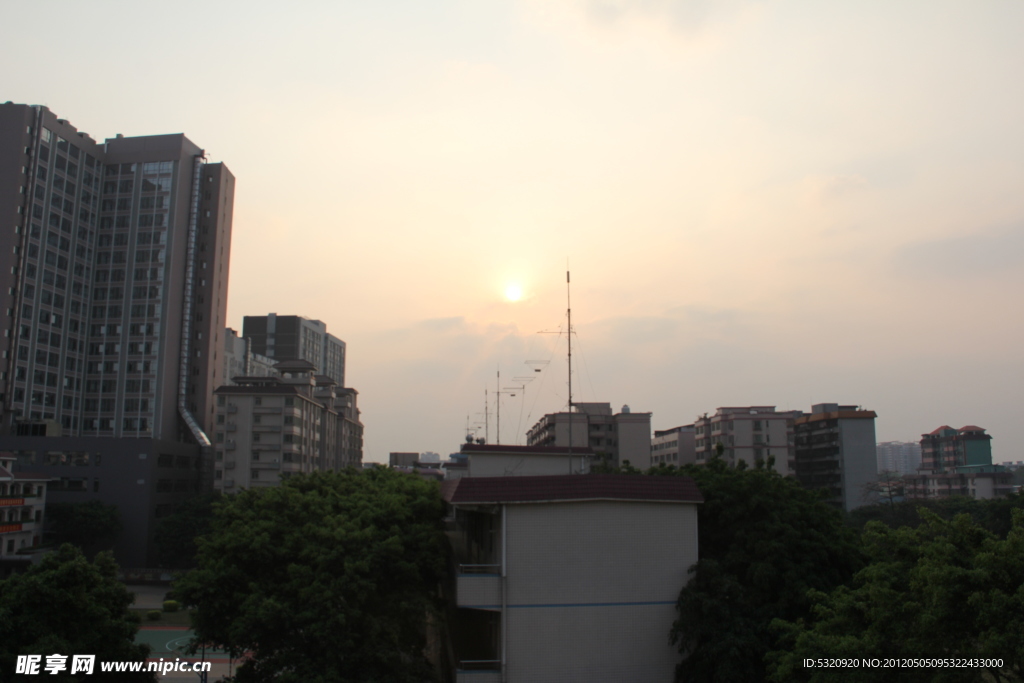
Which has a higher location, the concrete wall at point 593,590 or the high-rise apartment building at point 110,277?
the high-rise apartment building at point 110,277

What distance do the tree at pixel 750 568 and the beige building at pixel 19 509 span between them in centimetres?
5659

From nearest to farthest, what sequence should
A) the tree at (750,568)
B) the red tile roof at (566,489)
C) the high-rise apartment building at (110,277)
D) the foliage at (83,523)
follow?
1. the tree at (750,568)
2. the red tile roof at (566,489)
3. the foliage at (83,523)
4. the high-rise apartment building at (110,277)

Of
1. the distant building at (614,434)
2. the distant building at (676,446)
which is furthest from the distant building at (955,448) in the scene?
the distant building at (614,434)

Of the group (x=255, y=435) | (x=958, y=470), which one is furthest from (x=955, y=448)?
(x=255, y=435)

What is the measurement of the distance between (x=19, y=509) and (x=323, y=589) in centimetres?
5331

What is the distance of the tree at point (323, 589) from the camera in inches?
785

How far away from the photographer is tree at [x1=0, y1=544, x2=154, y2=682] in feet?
58.0

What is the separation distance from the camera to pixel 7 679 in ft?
56.0

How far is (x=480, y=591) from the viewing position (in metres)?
20.2

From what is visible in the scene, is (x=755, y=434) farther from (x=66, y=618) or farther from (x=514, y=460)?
(x=66, y=618)

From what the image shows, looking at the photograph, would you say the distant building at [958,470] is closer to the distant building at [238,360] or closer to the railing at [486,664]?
the railing at [486,664]

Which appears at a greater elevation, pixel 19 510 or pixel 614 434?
pixel 614 434

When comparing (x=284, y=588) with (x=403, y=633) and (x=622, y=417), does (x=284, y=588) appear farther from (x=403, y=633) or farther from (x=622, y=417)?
(x=622, y=417)

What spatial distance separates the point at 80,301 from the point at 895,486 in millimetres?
95981
